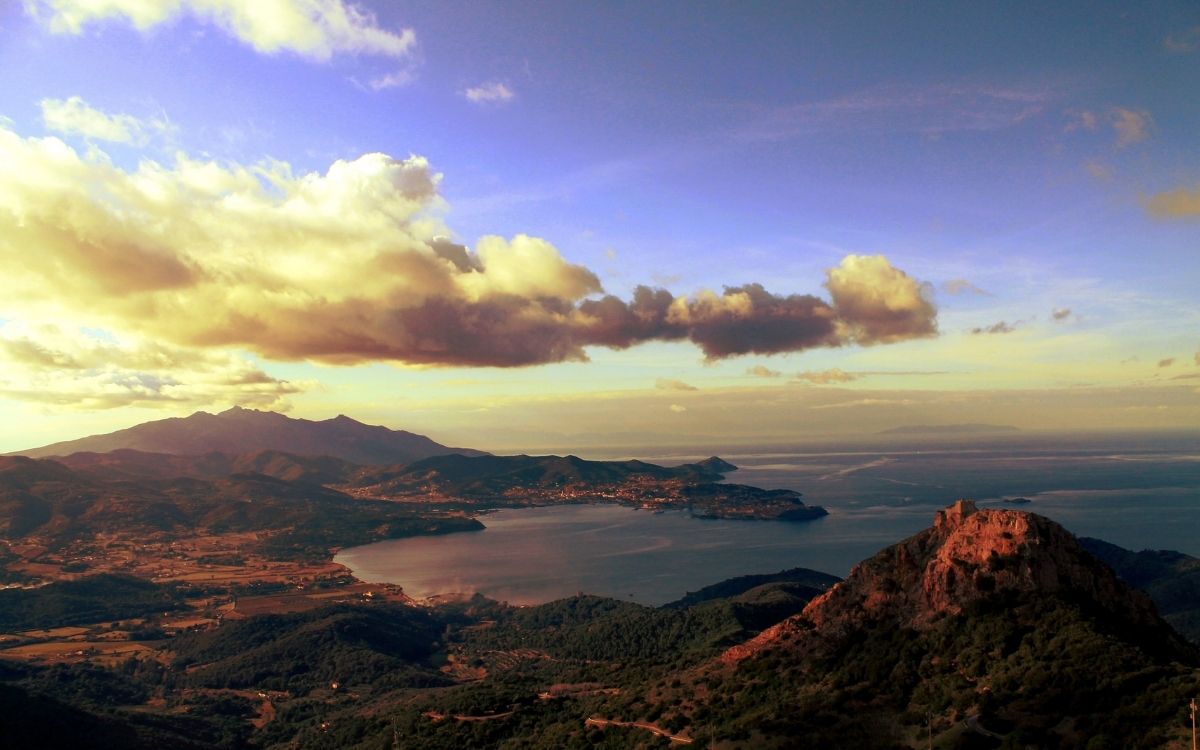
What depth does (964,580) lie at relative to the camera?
48.4 metres

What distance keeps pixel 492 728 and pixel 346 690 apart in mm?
46304

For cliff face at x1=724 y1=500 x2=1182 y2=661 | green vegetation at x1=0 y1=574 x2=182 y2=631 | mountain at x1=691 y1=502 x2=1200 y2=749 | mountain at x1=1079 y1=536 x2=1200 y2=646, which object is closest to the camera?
mountain at x1=691 y1=502 x2=1200 y2=749

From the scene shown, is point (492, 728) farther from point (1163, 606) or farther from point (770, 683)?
point (1163, 606)

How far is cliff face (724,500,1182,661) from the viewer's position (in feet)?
153

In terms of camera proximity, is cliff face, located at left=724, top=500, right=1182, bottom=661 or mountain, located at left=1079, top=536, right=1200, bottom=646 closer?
cliff face, located at left=724, top=500, right=1182, bottom=661

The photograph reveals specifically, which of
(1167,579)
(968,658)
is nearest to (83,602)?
(968,658)

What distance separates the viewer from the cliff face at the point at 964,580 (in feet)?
153

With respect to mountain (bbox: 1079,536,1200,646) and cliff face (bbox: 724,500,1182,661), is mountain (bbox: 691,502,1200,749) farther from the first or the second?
mountain (bbox: 1079,536,1200,646)

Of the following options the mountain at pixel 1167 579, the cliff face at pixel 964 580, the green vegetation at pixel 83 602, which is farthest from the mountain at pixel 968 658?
the green vegetation at pixel 83 602

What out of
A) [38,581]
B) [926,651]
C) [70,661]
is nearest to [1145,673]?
[926,651]

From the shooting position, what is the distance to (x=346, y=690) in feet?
316

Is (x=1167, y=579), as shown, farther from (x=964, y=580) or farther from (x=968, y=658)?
(x=968, y=658)

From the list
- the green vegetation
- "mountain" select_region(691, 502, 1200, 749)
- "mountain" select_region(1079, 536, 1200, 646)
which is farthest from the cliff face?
the green vegetation

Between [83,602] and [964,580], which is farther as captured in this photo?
[83,602]
